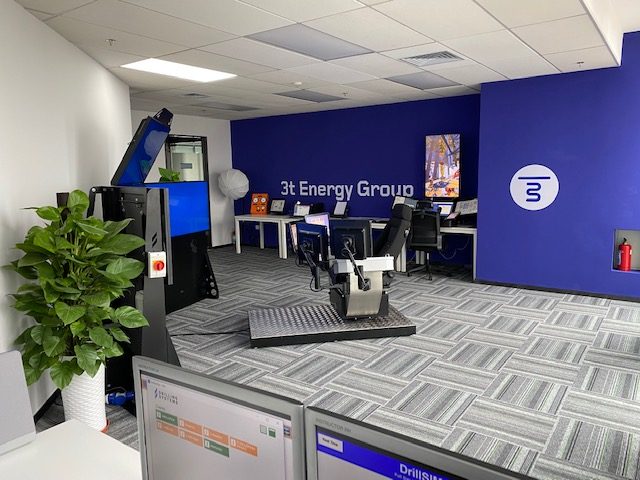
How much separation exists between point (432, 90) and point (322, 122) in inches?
105

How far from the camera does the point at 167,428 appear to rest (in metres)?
1.01

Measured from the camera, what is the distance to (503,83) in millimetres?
6184

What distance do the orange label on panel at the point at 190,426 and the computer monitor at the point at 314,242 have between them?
379cm

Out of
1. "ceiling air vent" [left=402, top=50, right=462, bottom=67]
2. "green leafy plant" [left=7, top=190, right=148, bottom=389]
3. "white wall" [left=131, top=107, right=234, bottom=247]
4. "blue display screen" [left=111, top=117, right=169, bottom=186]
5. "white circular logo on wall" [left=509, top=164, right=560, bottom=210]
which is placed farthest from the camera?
"white wall" [left=131, top=107, right=234, bottom=247]

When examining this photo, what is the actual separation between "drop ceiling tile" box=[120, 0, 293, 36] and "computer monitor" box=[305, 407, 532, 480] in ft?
9.89

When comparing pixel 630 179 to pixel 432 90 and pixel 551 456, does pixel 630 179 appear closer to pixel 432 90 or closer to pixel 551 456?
pixel 432 90

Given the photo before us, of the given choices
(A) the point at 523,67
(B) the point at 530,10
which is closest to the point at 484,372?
(B) the point at 530,10

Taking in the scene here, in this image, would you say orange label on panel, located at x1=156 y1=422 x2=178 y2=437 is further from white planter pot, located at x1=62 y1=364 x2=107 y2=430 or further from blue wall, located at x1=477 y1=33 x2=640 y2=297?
blue wall, located at x1=477 y1=33 x2=640 y2=297

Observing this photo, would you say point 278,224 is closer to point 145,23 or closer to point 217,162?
point 217,162

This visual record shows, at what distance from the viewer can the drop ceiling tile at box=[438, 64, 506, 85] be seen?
5422 mm

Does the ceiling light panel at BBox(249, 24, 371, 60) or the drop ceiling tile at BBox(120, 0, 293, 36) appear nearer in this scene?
the drop ceiling tile at BBox(120, 0, 293, 36)

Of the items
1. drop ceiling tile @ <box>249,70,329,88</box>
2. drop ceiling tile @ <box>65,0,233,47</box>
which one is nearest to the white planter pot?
drop ceiling tile @ <box>65,0,233,47</box>

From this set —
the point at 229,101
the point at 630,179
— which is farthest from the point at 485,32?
the point at 229,101

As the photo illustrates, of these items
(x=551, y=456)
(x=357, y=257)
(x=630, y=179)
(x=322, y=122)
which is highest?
(x=322, y=122)
